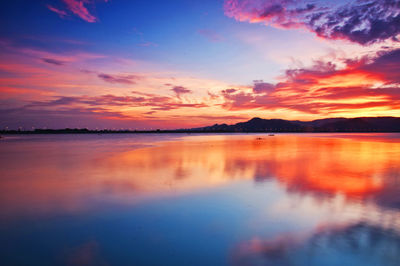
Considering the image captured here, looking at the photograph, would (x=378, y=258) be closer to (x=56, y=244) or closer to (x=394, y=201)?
(x=394, y=201)

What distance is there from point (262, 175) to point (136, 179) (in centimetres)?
675

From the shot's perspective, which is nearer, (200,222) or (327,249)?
(327,249)

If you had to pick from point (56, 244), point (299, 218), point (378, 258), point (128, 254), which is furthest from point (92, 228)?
point (378, 258)

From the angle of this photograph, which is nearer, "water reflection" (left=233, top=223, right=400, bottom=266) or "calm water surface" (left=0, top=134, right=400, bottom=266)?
"water reflection" (left=233, top=223, right=400, bottom=266)

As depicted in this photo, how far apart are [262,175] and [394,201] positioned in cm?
604

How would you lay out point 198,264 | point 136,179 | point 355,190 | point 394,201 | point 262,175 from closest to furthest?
point 198,264
point 394,201
point 355,190
point 136,179
point 262,175

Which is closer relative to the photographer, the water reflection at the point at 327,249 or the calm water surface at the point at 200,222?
the water reflection at the point at 327,249

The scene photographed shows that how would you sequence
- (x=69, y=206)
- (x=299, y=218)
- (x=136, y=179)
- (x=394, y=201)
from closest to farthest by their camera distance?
1. (x=299, y=218)
2. (x=69, y=206)
3. (x=394, y=201)
4. (x=136, y=179)

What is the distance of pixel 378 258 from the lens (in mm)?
4695

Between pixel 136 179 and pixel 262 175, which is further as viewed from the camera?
pixel 262 175

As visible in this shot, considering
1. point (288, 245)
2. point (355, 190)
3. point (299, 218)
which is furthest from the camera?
point (355, 190)

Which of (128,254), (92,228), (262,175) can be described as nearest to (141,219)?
(92,228)

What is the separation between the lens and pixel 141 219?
268 inches

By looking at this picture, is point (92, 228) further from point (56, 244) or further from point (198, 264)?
point (198, 264)
